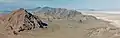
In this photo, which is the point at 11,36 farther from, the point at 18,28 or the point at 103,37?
the point at 103,37

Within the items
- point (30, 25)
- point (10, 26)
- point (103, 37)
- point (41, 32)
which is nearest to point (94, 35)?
point (103, 37)

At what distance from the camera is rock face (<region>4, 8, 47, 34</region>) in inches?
1312

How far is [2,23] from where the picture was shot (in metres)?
37.5

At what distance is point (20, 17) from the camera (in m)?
34.6

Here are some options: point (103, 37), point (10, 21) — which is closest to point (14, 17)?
point (10, 21)

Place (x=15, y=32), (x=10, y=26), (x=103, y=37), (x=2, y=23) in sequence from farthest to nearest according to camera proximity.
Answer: (x=2, y=23) < (x=10, y=26) < (x=15, y=32) < (x=103, y=37)

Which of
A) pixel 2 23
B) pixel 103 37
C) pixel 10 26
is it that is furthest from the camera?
pixel 2 23

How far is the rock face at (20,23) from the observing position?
33.3 m

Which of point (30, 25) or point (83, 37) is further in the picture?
point (30, 25)

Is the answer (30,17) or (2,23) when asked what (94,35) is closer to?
(30,17)

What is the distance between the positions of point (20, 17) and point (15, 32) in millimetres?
3251

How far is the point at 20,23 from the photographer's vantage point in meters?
33.8

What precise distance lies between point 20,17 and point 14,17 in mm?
1300

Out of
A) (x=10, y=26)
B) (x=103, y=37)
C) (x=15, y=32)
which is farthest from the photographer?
(x=10, y=26)
